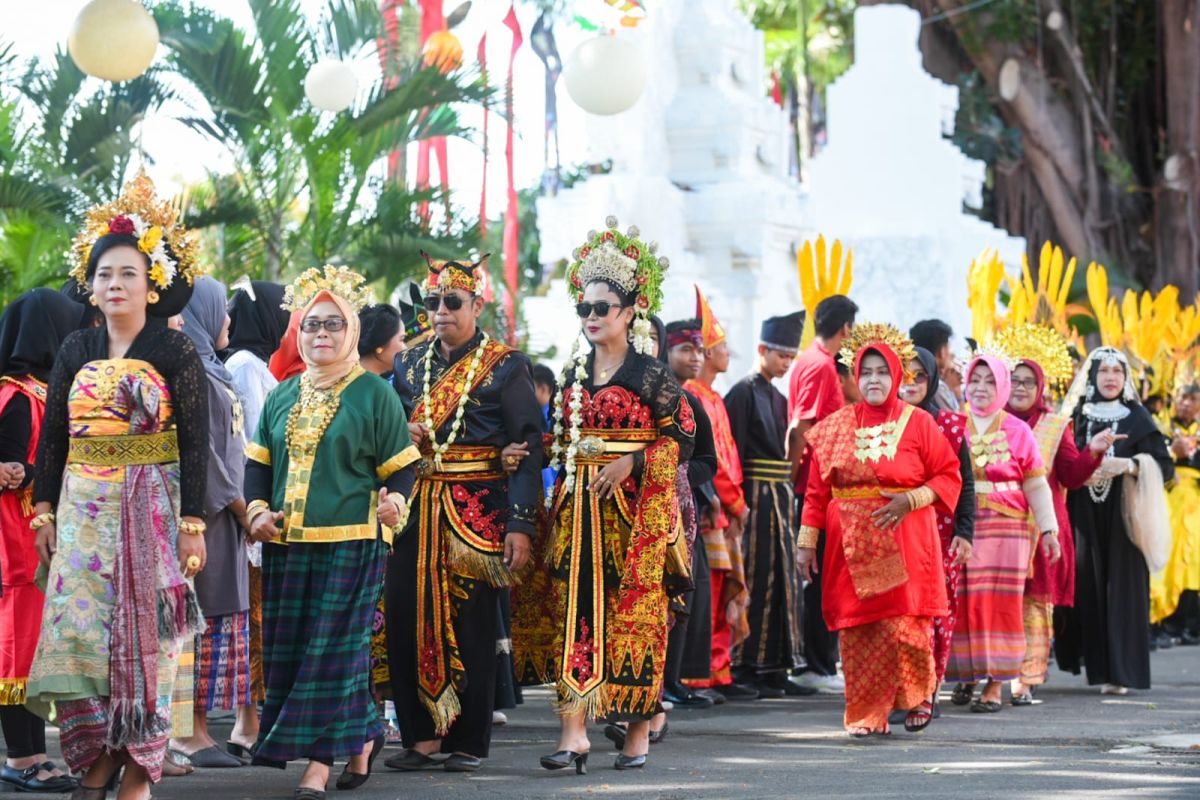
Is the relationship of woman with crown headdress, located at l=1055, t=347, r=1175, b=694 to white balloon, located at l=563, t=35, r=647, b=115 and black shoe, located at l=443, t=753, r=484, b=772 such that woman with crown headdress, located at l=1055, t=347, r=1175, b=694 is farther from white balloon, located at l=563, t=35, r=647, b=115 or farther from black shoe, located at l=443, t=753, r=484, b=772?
black shoe, located at l=443, t=753, r=484, b=772

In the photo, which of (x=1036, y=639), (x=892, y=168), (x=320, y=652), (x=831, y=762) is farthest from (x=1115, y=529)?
(x=892, y=168)

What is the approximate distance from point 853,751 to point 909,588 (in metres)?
0.84

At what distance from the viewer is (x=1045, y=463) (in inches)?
422

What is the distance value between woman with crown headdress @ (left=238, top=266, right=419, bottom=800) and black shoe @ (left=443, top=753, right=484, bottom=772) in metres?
0.52

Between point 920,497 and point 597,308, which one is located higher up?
point 597,308

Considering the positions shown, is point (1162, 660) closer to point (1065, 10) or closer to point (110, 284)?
point (110, 284)

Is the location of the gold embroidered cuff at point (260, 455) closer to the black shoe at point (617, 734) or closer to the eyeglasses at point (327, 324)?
the eyeglasses at point (327, 324)

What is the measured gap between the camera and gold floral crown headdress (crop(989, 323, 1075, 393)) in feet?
35.5

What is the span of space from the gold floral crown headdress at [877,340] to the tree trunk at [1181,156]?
65.9 feet

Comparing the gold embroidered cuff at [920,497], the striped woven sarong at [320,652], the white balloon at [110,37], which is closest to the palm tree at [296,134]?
the white balloon at [110,37]

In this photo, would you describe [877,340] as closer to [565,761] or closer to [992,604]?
[992,604]

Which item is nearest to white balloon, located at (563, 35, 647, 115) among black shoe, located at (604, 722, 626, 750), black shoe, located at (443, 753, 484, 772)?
black shoe, located at (604, 722, 626, 750)

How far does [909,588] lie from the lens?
869cm

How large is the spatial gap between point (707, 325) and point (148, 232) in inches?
169
